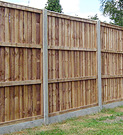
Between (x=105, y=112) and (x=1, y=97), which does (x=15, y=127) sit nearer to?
(x=1, y=97)

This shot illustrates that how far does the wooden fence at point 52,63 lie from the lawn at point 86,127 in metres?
0.33

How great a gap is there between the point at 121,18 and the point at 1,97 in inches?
533

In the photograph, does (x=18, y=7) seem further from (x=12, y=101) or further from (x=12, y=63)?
(x=12, y=101)

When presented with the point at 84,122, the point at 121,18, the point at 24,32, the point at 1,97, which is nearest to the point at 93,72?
the point at 84,122

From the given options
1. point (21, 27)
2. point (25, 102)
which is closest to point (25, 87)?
point (25, 102)

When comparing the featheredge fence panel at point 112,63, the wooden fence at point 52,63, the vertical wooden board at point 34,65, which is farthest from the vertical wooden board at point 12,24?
the featheredge fence panel at point 112,63

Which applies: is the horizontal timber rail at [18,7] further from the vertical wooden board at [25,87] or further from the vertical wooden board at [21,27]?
the vertical wooden board at [25,87]

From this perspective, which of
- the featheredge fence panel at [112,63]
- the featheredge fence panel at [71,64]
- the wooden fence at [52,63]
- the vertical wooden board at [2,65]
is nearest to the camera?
the vertical wooden board at [2,65]

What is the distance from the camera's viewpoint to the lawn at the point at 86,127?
466 cm

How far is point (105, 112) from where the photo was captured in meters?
6.81

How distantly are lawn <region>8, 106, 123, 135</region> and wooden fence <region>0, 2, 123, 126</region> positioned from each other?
33 cm

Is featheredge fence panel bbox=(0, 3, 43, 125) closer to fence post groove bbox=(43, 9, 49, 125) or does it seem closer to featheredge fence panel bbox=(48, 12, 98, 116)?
fence post groove bbox=(43, 9, 49, 125)

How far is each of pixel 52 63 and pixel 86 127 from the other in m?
1.80

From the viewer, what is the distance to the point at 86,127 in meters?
5.05
